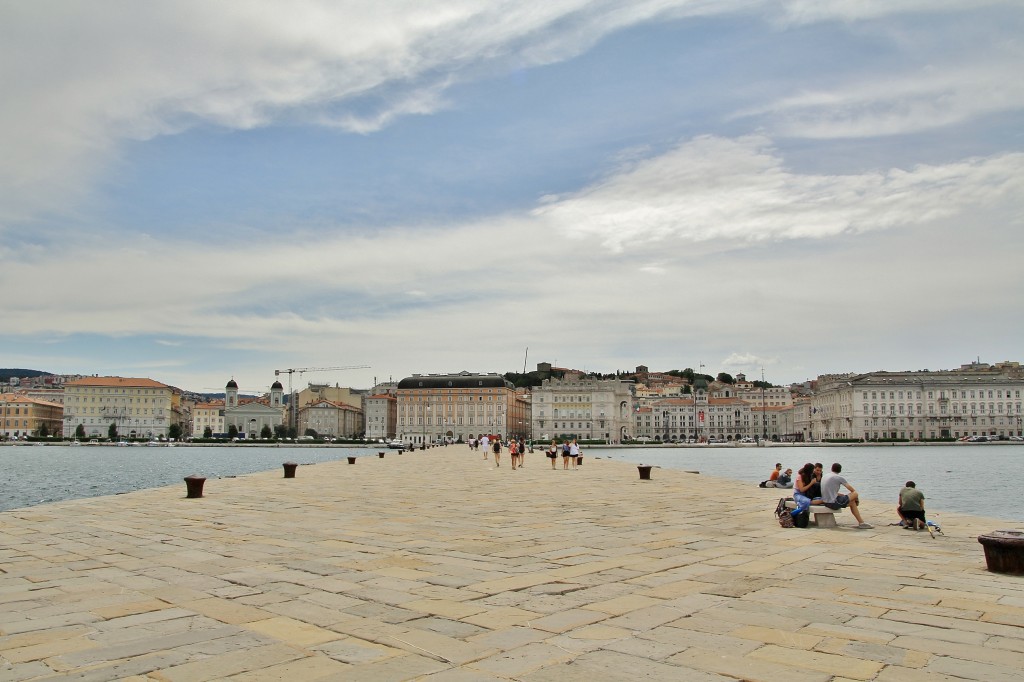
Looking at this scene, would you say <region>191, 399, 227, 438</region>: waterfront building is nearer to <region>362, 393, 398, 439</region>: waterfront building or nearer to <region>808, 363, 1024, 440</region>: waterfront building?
<region>362, 393, 398, 439</region>: waterfront building

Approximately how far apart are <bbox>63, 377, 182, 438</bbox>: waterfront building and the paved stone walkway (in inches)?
6197

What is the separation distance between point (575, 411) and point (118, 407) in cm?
8782

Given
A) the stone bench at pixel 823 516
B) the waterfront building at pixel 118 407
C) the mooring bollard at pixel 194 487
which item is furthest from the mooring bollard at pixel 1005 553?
the waterfront building at pixel 118 407

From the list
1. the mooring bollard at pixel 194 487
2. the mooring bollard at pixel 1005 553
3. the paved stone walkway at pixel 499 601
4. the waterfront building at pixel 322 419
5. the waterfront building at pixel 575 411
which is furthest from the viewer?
the waterfront building at pixel 322 419

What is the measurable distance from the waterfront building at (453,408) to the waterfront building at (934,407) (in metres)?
60.3

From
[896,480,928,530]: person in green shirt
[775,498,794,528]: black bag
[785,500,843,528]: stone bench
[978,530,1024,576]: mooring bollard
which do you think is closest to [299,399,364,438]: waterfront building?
[775,498,794,528]: black bag

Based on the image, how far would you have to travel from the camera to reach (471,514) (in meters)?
13.7

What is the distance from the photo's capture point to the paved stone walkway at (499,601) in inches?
188

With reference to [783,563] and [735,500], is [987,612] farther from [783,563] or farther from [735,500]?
[735,500]

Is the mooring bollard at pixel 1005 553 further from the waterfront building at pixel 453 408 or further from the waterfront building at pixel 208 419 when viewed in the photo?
the waterfront building at pixel 208 419

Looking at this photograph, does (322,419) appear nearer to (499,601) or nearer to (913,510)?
(913,510)

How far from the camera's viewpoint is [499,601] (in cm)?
646

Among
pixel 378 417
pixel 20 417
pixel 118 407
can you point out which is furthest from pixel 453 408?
pixel 20 417

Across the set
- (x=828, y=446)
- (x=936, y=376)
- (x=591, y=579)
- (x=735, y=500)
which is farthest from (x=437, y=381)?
(x=591, y=579)
